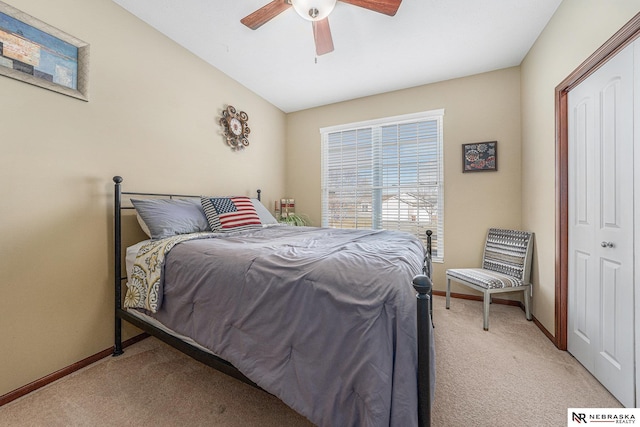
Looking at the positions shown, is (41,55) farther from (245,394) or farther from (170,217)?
(245,394)

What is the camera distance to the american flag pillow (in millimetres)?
2221

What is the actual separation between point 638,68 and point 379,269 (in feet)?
5.80

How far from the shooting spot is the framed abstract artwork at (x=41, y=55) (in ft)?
4.78

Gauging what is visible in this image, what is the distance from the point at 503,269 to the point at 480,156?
132 centimetres

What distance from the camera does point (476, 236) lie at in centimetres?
304

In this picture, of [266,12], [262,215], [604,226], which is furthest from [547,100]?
[262,215]

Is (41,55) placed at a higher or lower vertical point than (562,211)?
higher

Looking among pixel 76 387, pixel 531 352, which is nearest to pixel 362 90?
pixel 531 352

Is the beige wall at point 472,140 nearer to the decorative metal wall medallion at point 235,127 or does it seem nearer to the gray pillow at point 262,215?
the decorative metal wall medallion at point 235,127

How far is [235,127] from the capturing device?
10.1 feet

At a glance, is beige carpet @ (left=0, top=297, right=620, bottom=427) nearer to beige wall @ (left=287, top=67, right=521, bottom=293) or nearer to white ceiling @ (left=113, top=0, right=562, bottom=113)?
beige wall @ (left=287, top=67, right=521, bottom=293)

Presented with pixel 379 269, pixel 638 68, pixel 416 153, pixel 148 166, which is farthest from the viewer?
pixel 416 153

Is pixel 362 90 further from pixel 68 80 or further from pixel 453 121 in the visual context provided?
pixel 68 80

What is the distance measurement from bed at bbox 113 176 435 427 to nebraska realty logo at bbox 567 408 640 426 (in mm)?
1083
